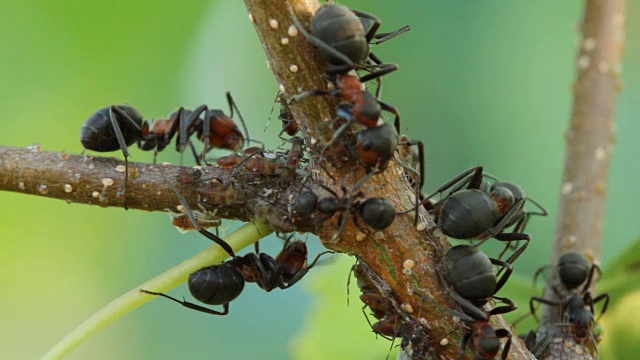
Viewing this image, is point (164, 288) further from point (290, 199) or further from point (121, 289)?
point (121, 289)

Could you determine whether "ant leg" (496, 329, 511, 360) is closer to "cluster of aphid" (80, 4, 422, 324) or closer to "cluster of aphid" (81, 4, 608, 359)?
"cluster of aphid" (81, 4, 608, 359)

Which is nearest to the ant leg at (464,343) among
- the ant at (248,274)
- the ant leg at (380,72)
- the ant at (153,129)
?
the ant at (248,274)

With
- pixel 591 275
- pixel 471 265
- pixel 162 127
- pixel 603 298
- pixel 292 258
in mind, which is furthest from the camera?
pixel 162 127

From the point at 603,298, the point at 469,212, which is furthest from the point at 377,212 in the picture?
the point at 603,298

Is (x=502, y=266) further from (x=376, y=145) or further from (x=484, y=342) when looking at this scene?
(x=376, y=145)

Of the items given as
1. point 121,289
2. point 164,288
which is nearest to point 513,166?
point 121,289

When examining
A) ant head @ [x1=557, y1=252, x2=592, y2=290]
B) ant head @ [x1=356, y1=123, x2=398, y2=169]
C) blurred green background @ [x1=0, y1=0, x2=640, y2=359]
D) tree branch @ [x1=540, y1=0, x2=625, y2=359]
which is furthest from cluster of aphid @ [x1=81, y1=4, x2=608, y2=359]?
blurred green background @ [x1=0, y1=0, x2=640, y2=359]
